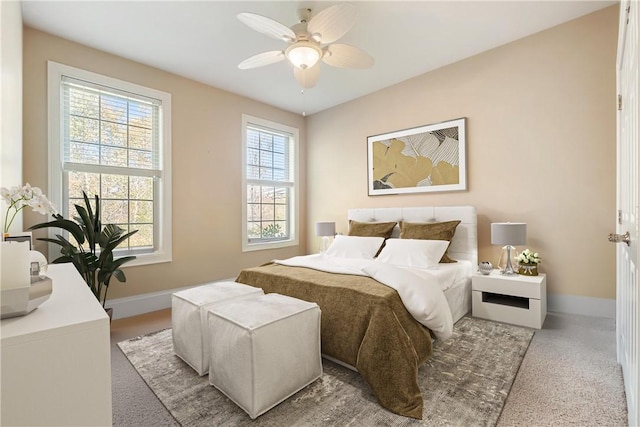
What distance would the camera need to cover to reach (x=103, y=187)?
3227 millimetres

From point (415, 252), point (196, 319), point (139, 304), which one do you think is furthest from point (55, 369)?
point (139, 304)

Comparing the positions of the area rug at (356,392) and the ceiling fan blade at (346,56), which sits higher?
the ceiling fan blade at (346,56)

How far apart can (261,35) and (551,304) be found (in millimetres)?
4039

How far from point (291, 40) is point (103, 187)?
258 cm

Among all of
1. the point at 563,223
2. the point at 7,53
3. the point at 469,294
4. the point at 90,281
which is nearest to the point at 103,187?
the point at 90,281

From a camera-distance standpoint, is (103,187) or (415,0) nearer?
(415,0)

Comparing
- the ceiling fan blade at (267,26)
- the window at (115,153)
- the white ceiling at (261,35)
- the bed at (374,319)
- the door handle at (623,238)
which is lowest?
the bed at (374,319)

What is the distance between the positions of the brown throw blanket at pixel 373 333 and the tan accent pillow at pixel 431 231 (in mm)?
1381

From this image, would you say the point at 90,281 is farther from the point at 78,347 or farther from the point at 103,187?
the point at 78,347

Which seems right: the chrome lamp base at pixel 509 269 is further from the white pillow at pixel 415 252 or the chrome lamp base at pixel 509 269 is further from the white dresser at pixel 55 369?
the white dresser at pixel 55 369

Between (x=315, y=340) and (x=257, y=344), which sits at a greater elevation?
(x=257, y=344)

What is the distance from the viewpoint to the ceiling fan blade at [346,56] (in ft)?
7.92

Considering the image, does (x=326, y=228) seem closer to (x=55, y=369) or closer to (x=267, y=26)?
(x=267, y=26)

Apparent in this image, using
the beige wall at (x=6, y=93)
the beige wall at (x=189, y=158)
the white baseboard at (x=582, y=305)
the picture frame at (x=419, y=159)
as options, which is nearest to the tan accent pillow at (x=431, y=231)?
the picture frame at (x=419, y=159)
